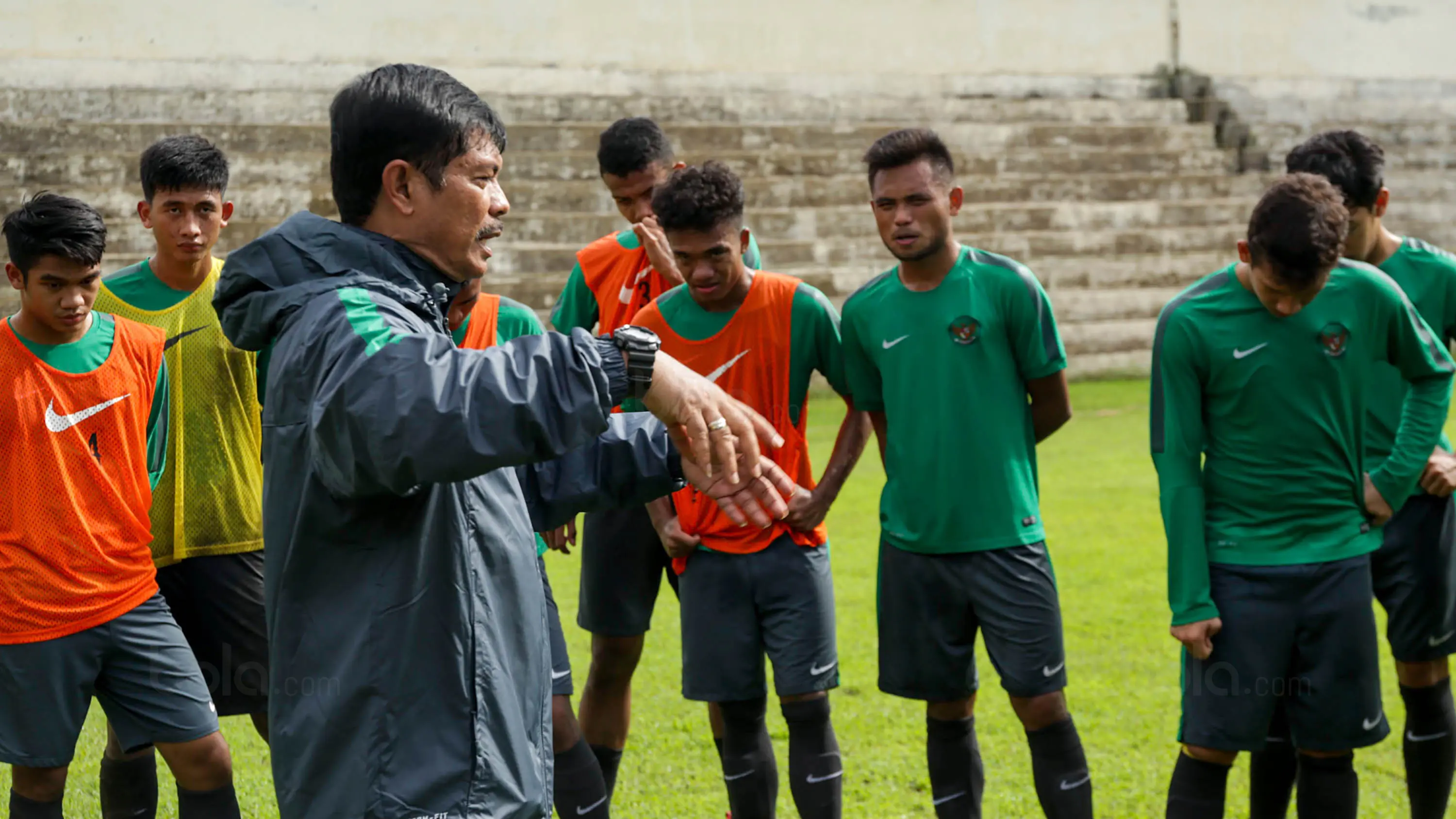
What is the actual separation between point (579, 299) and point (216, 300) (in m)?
3.08

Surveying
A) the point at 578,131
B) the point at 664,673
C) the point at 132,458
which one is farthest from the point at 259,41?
the point at 132,458

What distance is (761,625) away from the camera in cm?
449

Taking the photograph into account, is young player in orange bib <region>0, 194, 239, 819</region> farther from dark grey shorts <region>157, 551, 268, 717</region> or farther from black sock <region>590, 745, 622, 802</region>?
black sock <region>590, 745, 622, 802</region>

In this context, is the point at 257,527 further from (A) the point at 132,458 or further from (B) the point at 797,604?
(B) the point at 797,604

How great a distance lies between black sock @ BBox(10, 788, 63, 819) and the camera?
158 inches

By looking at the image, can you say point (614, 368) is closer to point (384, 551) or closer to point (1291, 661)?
point (384, 551)

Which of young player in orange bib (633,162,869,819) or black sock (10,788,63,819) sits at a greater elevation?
young player in orange bib (633,162,869,819)

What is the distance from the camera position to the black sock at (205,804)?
13.4ft

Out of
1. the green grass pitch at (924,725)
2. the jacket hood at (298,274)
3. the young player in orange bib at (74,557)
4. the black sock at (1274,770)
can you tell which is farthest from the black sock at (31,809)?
the black sock at (1274,770)

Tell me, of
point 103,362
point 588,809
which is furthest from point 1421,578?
point 103,362

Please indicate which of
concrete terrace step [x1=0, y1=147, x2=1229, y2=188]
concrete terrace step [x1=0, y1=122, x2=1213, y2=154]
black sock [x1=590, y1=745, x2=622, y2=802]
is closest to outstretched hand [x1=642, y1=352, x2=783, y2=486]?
black sock [x1=590, y1=745, x2=622, y2=802]

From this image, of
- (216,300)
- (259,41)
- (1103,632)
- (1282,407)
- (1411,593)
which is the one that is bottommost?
(1103,632)

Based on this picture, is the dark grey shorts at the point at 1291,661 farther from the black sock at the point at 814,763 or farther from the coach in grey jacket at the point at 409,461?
the coach in grey jacket at the point at 409,461

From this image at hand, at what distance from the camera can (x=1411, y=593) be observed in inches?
175
